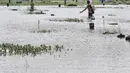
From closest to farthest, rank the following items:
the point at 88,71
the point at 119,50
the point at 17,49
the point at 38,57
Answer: the point at 88,71 < the point at 38,57 < the point at 17,49 < the point at 119,50

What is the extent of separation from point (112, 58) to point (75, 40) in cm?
1332

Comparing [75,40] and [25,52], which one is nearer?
[25,52]

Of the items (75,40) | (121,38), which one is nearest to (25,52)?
(75,40)

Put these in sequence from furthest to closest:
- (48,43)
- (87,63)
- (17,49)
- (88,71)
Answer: (48,43), (17,49), (87,63), (88,71)

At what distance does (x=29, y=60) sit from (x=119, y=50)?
9489 mm

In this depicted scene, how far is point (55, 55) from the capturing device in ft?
115

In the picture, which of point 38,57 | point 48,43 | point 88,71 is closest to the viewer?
point 88,71

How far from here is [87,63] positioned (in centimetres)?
3173

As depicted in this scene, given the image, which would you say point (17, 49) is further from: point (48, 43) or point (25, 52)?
point (48, 43)

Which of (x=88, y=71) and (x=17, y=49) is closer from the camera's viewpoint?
(x=88, y=71)

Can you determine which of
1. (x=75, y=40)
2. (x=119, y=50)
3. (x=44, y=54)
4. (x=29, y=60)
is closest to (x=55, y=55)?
(x=44, y=54)

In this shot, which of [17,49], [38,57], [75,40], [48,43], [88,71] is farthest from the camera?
[75,40]

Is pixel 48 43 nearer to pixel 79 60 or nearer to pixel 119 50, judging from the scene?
pixel 119 50

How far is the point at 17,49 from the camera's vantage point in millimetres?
36250
